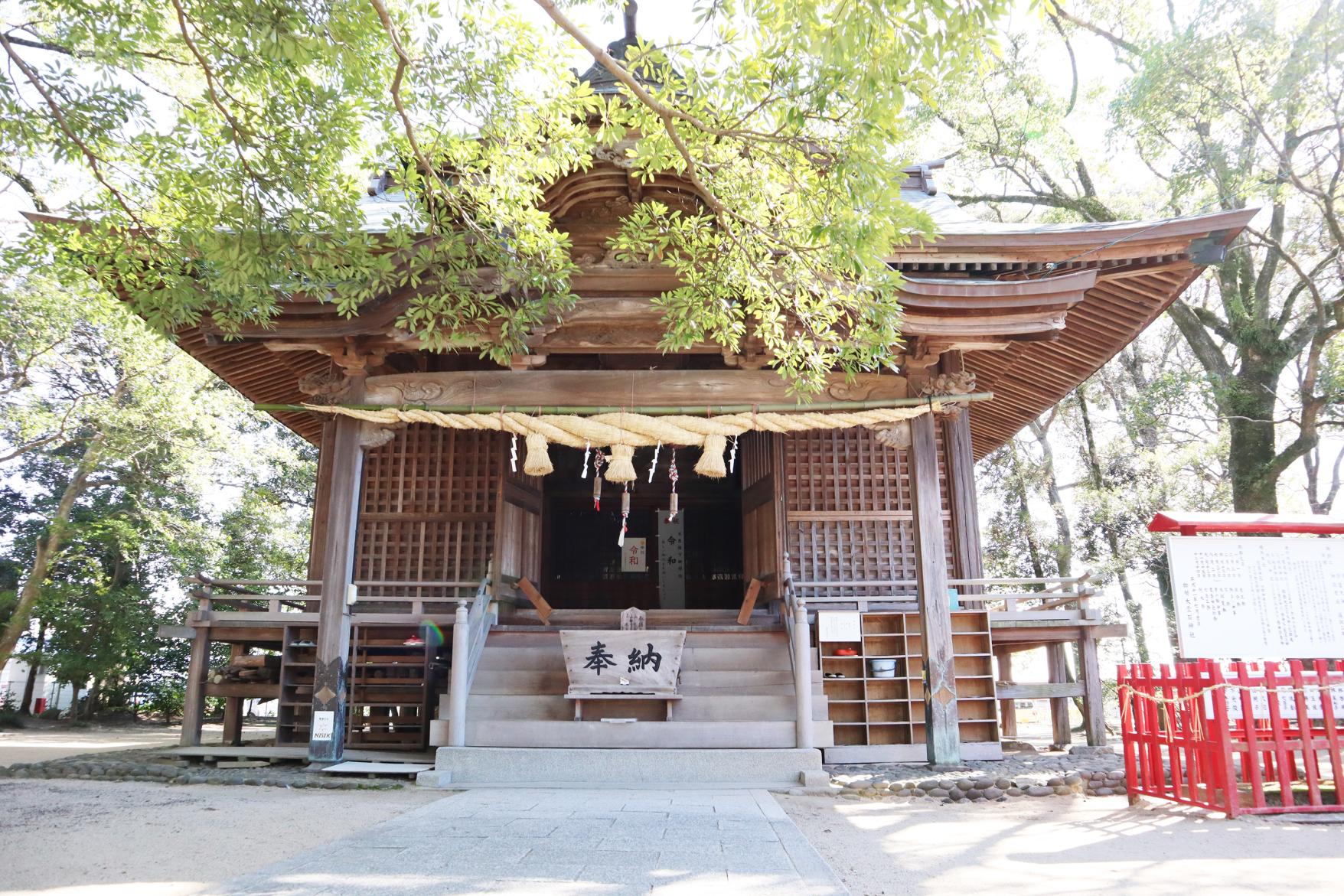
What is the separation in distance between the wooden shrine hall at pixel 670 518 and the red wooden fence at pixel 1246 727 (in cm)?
200

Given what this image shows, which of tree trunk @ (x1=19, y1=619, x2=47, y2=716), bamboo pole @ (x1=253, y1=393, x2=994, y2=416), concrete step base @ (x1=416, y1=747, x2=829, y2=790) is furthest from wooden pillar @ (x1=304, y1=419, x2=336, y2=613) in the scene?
tree trunk @ (x1=19, y1=619, x2=47, y2=716)

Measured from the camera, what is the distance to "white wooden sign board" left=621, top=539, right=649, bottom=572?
14.0 metres

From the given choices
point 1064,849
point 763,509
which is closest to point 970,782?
point 1064,849

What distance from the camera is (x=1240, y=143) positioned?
11.8 m

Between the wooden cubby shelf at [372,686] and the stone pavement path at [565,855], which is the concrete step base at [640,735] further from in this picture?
the wooden cubby shelf at [372,686]

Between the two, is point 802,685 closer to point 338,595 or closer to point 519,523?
point 338,595

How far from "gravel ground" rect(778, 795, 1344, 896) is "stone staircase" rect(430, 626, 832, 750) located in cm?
99

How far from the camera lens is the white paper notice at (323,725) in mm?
7461

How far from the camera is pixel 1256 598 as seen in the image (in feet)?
20.0

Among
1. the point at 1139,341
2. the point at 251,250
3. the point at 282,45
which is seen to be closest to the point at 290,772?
the point at 251,250

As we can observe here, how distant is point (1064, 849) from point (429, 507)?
7447 mm

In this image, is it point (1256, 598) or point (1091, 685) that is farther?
point (1091, 685)

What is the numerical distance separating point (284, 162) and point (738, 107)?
9.06 feet

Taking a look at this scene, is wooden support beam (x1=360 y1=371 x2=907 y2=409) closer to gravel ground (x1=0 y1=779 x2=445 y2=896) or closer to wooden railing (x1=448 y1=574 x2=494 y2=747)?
wooden railing (x1=448 y1=574 x2=494 y2=747)
